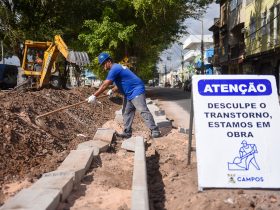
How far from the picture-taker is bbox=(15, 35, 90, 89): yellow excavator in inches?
785

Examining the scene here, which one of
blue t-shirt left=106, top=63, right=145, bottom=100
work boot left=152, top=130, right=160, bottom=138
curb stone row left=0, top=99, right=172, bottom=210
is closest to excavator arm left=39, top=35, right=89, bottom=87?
blue t-shirt left=106, top=63, right=145, bottom=100

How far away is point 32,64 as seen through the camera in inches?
864

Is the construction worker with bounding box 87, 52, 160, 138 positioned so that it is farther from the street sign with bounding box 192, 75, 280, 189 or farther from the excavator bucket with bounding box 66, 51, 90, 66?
the excavator bucket with bounding box 66, 51, 90, 66

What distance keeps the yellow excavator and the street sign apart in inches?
540

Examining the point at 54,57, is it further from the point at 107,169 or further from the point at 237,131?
the point at 237,131

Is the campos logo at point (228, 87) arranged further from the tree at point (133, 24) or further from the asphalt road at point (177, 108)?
the tree at point (133, 24)

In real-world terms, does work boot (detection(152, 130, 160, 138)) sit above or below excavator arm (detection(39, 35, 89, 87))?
below

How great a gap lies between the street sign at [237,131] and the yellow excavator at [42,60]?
540 inches

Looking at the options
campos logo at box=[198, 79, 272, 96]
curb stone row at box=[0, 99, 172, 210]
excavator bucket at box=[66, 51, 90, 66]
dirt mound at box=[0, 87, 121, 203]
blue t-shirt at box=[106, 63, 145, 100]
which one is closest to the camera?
curb stone row at box=[0, 99, 172, 210]

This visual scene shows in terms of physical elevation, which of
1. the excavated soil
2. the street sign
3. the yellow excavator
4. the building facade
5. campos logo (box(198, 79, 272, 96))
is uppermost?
the building facade

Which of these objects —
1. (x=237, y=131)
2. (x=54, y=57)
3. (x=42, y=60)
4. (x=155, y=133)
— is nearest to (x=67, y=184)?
(x=237, y=131)

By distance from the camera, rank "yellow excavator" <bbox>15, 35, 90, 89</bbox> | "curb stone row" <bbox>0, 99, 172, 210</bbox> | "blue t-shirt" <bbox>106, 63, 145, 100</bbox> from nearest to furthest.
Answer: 1. "curb stone row" <bbox>0, 99, 172, 210</bbox>
2. "blue t-shirt" <bbox>106, 63, 145, 100</bbox>
3. "yellow excavator" <bbox>15, 35, 90, 89</bbox>

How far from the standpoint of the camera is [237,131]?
6.02 metres

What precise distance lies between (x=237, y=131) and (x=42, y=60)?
16457 mm
